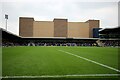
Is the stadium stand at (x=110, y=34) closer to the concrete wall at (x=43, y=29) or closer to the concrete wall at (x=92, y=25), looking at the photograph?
the concrete wall at (x=92, y=25)

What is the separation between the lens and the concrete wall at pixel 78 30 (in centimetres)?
11681

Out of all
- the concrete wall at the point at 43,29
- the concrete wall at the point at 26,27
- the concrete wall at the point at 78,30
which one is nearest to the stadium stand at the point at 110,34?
the concrete wall at the point at 78,30

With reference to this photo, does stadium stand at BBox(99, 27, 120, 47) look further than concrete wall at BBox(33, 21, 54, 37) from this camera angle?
No

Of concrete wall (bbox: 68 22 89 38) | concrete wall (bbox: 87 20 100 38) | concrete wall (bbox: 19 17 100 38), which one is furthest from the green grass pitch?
concrete wall (bbox: 87 20 100 38)

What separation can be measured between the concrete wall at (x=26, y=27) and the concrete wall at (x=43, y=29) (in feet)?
7.92

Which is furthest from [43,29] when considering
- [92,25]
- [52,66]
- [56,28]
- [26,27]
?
[52,66]

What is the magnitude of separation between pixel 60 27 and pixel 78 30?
10.1 m

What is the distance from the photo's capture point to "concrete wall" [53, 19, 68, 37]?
117250 millimetres

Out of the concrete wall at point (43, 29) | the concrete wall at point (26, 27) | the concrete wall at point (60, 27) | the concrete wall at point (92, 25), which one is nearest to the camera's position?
the concrete wall at point (26, 27)

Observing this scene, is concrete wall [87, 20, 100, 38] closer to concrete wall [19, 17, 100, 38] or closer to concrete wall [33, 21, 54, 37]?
concrete wall [19, 17, 100, 38]

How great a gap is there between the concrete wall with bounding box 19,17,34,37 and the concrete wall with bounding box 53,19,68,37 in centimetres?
1343

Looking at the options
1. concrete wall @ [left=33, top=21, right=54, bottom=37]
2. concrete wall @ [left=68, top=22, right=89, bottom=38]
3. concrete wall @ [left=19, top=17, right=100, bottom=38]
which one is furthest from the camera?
concrete wall @ [left=68, top=22, right=89, bottom=38]

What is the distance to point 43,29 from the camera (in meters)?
115

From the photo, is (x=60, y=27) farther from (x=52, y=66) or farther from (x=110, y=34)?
(x=52, y=66)
